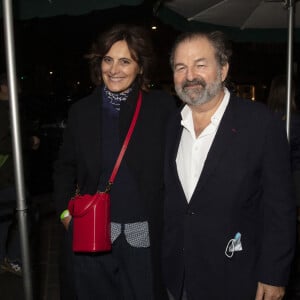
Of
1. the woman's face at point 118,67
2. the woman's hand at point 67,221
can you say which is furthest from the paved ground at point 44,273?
the woman's face at point 118,67

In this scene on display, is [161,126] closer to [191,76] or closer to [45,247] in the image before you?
[191,76]

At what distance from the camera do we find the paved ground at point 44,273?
3.92m

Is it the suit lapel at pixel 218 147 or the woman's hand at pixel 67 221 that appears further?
the woman's hand at pixel 67 221

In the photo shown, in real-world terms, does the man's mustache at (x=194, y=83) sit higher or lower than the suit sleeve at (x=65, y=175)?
higher

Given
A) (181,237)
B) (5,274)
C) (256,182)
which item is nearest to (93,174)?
(181,237)

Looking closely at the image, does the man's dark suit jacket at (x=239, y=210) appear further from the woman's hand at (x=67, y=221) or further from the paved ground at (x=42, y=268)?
the paved ground at (x=42, y=268)

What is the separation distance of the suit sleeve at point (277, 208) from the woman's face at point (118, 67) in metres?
0.93

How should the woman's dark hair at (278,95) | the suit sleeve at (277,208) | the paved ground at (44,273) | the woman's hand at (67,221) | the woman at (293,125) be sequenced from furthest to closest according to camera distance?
1. the woman's dark hair at (278,95)
2. the paved ground at (44,273)
3. the woman at (293,125)
4. the woman's hand at (67,221)
5. the suit sleeve at (277,208)

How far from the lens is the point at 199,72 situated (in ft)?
7.39

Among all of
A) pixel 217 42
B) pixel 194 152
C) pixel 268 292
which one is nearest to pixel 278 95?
pixel 217 42

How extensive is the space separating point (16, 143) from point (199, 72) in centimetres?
110

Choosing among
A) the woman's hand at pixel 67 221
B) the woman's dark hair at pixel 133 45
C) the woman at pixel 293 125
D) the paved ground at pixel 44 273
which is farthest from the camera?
the paved ground at pixel 44 273

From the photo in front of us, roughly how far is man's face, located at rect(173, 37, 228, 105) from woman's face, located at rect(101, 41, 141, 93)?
0.34 m

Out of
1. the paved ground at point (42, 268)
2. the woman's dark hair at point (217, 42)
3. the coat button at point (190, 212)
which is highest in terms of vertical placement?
the woman's dark hair at point (217, 42)
